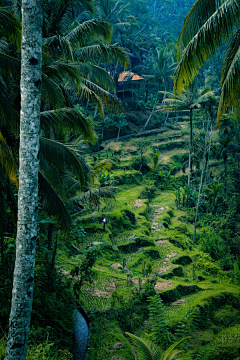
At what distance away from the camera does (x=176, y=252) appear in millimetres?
13523

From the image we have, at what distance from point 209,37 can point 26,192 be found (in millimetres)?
3854

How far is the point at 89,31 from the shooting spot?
8828 mm

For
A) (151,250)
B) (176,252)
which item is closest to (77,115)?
(151,250)

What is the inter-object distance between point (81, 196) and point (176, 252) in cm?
576

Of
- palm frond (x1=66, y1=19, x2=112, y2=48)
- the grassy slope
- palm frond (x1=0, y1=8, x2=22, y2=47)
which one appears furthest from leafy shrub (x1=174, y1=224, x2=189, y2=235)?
palm frond (x1=0, y1=8, x2=22, y2=47)

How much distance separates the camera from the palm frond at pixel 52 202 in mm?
5605

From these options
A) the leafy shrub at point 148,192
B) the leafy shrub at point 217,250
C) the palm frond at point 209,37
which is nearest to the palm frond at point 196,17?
the palm frond at point 209,37

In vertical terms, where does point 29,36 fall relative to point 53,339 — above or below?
above

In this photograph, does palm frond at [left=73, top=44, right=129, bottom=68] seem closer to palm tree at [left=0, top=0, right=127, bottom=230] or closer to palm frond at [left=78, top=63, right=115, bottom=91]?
palm tree at [left=0, top=0, right=127, bottom=230]

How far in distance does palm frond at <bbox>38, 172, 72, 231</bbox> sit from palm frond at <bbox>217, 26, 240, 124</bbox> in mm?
3166

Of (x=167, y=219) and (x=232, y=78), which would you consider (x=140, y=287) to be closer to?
(x=232, y=78)

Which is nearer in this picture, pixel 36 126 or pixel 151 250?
pixel 36 126

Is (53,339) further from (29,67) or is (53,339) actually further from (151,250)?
(151,250)

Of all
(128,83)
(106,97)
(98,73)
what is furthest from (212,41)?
(128,83)
